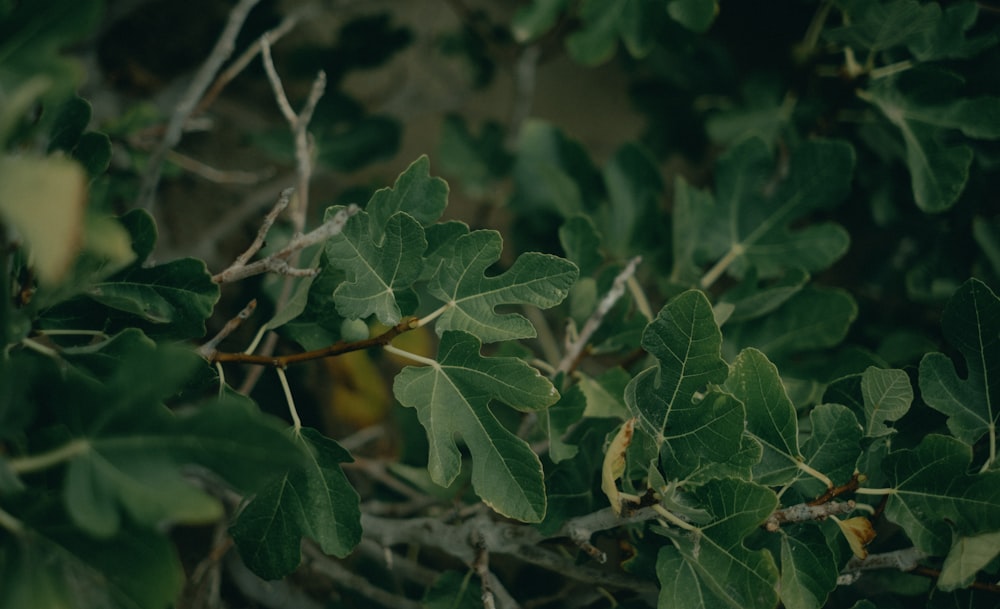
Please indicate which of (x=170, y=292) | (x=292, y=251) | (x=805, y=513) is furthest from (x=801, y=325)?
(x=170, y=292)

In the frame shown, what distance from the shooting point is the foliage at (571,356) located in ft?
→ 2.12

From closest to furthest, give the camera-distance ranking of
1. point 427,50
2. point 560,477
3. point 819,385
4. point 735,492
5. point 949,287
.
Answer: point 735,492
point 560,477
point 819,385
point 949,287
point 427,50

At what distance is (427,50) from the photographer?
1932 millimetres

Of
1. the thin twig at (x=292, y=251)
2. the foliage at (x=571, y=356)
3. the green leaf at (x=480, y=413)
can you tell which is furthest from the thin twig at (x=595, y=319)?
the thin twig at (x=292, y=251)

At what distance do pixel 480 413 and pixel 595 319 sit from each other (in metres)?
0.25

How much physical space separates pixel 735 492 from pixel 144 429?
61 cm

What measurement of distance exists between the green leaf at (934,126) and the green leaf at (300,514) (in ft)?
3.27

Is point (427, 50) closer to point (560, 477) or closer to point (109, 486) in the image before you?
point (560, 477)

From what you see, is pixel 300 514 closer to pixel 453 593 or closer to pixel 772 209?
pixel 453 593

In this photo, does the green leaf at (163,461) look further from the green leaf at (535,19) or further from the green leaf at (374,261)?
the green leaf at (535,19)

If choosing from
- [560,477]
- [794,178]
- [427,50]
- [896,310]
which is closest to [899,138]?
[794,178]

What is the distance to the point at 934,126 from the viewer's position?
1.18 metres

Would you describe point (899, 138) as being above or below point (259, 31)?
below

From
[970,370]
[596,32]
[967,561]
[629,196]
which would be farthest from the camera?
[629,196]
